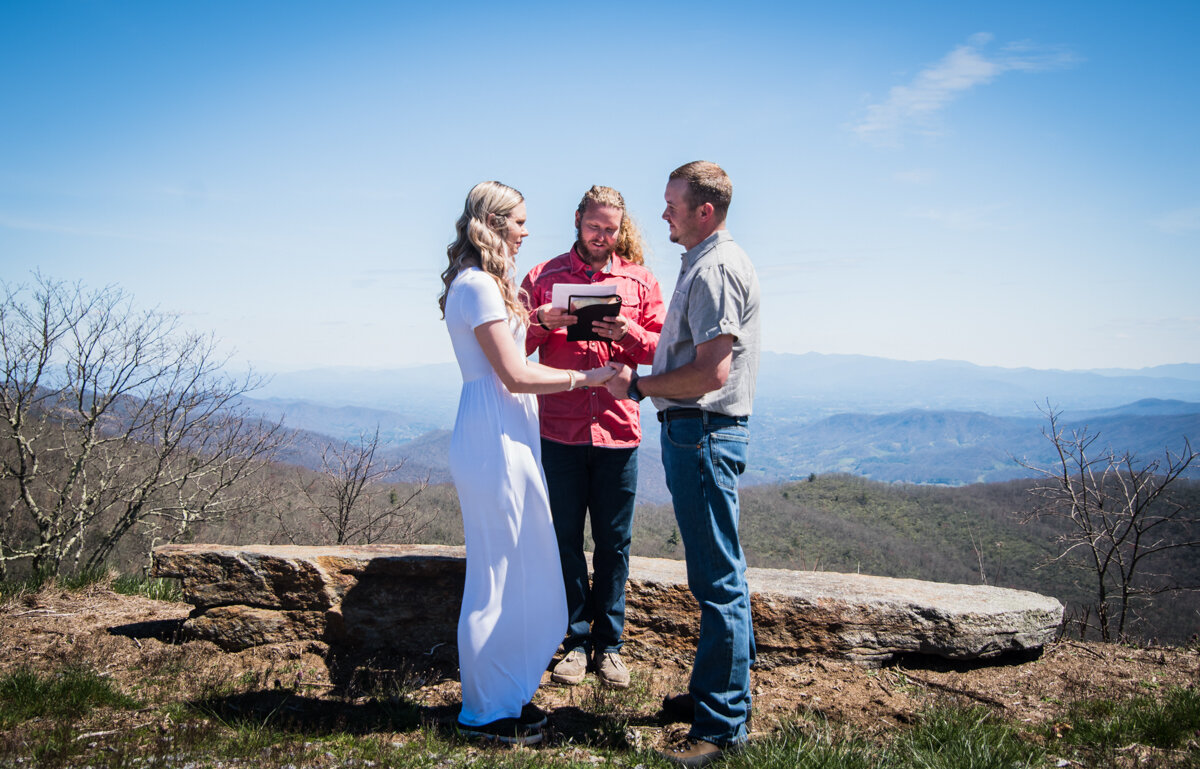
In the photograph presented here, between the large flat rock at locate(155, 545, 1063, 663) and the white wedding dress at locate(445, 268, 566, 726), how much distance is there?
1241mm

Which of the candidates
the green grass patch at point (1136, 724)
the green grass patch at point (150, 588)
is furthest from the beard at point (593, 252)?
the green grass patch at point (150, 588)

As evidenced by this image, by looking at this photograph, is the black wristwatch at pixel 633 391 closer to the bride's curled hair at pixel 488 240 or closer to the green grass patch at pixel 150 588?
the bride's curled hair at pixel 488 240

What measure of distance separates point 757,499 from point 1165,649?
124 feet

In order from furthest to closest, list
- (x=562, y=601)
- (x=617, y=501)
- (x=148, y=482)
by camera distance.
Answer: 1. (x=148, y=482)
2. (x=617, y=501)
3. (x=562, y=601)

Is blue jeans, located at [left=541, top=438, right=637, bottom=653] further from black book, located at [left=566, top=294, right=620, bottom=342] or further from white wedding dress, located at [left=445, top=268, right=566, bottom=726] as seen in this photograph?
black book, located at [left=566, top=294, right=620, bottom=342]

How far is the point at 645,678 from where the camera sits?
4027 mm

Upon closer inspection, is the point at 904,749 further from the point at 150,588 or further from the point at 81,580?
the point at 81,580

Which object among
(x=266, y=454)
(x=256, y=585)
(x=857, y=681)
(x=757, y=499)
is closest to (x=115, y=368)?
(x=266, y=454)

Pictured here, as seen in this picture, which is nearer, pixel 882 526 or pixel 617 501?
pixel 617 501

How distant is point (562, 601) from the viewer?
338 cm

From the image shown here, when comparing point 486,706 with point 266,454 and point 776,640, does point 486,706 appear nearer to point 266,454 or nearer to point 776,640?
point 776,640

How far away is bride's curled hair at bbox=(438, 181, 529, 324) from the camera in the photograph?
3201mm

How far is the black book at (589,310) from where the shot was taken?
340 centimetres

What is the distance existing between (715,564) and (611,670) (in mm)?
1288
